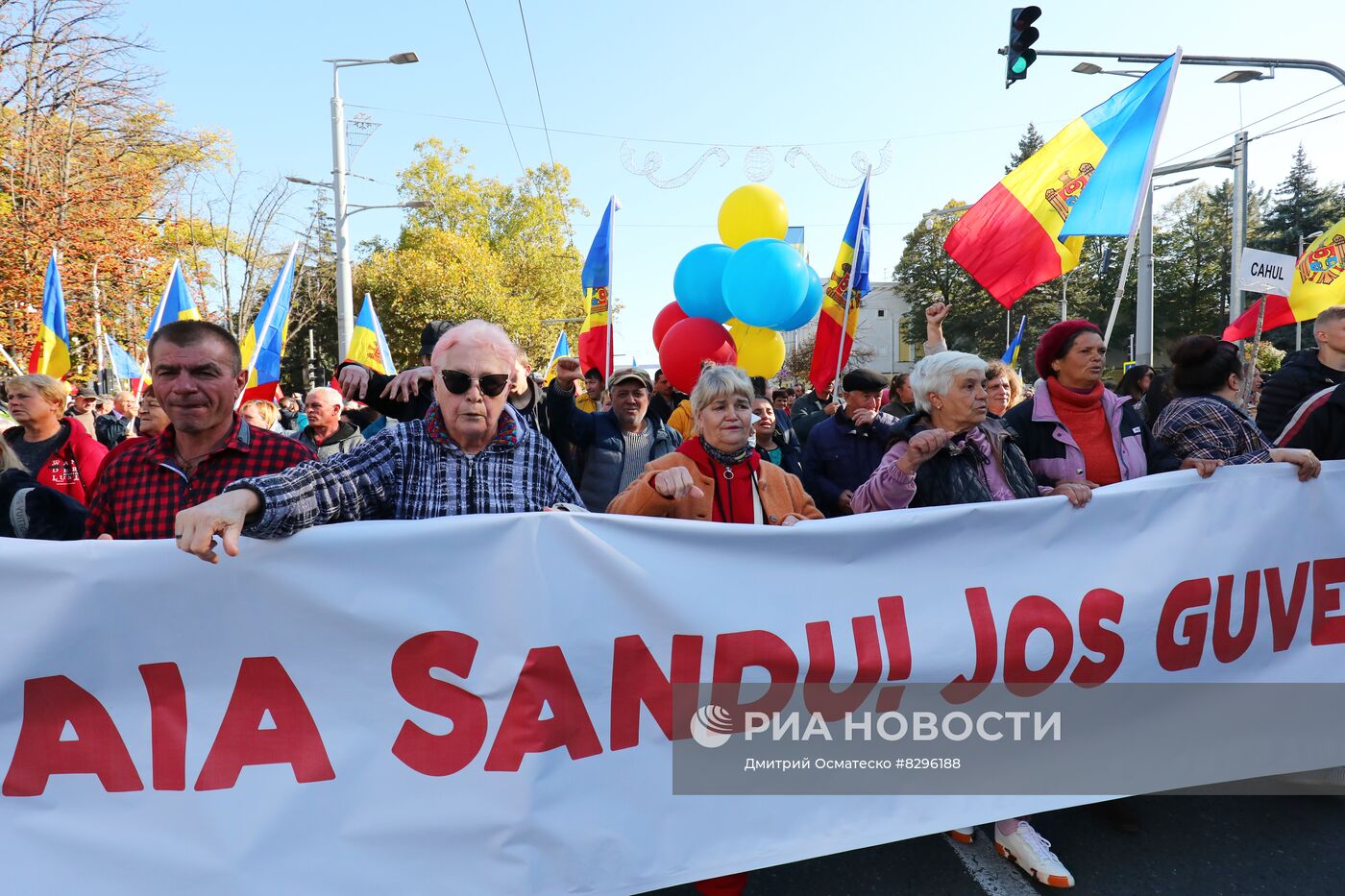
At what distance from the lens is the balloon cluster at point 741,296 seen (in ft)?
26.7

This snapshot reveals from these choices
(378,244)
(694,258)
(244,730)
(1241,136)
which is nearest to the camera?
(244,730)

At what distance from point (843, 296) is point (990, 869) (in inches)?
206

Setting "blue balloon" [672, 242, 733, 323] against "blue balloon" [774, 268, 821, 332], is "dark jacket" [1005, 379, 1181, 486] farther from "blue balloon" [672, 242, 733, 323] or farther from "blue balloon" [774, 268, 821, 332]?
"blue balloon" [672, 242, 733, 323]

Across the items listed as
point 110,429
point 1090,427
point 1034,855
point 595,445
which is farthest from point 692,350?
point 110,429

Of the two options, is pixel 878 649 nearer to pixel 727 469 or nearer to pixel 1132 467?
pixel 727 469

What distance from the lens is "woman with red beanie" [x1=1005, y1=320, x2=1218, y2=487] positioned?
349 centimetres

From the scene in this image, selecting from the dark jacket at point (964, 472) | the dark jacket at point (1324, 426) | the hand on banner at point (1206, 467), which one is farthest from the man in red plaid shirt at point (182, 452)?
the dark jacket at point (1324, 426)

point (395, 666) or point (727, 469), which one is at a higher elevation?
point (727, 469)

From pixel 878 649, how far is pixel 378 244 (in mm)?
43825

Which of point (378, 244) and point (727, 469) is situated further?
point (378, 244)

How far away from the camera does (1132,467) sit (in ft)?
11.4

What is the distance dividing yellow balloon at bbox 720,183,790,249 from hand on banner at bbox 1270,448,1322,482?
6.69 metres

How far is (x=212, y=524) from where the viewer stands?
2035mm

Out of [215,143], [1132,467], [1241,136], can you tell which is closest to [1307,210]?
[1241,136]
